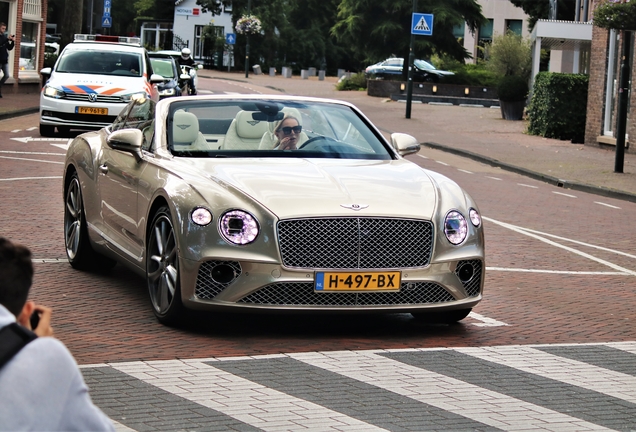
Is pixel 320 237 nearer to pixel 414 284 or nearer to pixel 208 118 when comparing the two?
pixel 414 284

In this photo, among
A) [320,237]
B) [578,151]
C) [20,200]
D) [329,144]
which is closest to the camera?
[320,237]

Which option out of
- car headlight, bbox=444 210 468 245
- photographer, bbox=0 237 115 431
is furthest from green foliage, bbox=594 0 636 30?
photographer, bbox=0 237 115 431

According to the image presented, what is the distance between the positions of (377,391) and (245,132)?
2.88 meters

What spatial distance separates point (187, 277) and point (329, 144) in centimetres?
179

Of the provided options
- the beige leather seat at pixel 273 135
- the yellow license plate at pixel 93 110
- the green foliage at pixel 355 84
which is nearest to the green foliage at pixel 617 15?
the yellow license plate at pixel 93 110

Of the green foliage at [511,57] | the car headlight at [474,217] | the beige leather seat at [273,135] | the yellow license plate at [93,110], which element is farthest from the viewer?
the green foliage at [511,57]

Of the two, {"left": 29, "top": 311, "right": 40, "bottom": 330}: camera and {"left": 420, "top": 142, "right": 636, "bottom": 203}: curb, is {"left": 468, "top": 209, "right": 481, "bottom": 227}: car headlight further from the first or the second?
{"left": 420, "top": 142, "right": 636, "bottom": 203}: curb

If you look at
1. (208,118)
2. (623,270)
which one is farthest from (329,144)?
(623,270)

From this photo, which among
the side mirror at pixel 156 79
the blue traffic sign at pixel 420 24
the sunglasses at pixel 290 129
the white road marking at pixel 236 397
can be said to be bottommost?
the white road marking at pixel 236 397

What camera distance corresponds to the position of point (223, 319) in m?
7.76

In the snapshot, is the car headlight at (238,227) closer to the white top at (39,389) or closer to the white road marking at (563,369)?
the white road marking at (563,369)

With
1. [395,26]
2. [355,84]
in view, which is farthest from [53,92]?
[355,84]

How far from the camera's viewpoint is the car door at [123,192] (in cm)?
803

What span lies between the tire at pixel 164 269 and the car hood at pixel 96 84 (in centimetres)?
1549
